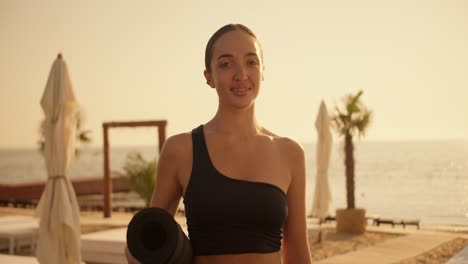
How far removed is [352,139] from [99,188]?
38.4 meters

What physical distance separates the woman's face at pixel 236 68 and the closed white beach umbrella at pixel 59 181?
20.4 ft

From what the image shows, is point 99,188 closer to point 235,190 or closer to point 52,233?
point 52,233

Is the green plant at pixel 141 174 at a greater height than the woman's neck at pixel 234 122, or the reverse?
the woman's neck at pixel 234 122

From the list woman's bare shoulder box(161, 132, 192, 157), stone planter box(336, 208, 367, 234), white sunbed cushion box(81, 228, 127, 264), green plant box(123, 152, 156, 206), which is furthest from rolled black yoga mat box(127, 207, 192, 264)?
green plant box(123, 152, 156, 206)

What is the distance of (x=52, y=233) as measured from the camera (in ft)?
24.9

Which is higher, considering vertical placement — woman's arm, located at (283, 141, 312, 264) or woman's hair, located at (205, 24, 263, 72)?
woman's hair, located at (205, 24, 263, 72)

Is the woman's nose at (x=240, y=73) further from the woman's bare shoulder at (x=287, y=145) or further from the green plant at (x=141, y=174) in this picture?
the green plant at (x=141, y=174)

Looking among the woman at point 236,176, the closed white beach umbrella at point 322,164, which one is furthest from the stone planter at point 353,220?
the woman at point 236,176

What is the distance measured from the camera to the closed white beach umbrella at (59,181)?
7.57 m

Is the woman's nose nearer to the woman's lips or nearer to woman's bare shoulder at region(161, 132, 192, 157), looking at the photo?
the woman's lips

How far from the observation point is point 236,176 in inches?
66.0

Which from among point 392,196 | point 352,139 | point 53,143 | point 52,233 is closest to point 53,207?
point 52,233

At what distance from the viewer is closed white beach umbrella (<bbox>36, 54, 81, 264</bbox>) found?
7570 mm

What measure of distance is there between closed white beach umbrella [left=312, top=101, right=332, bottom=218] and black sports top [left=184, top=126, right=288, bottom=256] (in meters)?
12.7
